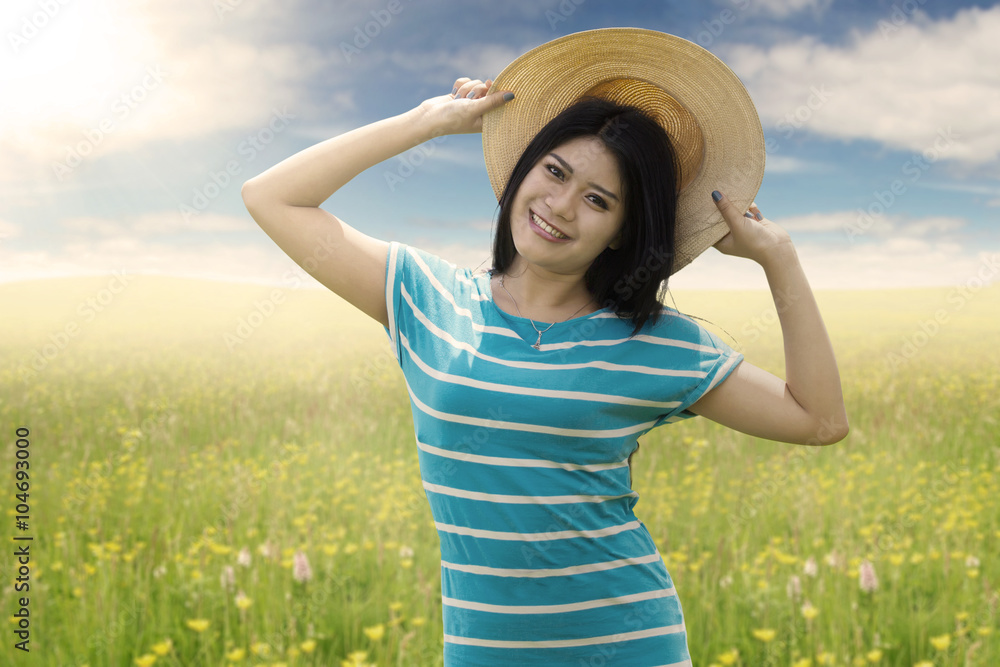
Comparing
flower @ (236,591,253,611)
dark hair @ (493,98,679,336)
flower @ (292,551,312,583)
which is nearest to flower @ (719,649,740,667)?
dark hair @ (493,98,679,336)

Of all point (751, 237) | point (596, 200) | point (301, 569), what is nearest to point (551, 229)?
point (596, 200)

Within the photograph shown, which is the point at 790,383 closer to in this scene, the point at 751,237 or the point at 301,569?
the point at 751,237

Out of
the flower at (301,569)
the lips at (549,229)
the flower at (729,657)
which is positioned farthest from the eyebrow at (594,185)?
the flower at (301,569)

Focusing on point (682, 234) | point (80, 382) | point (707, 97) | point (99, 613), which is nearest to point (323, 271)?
point (682, 234)

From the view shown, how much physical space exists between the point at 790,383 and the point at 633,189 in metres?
0.65

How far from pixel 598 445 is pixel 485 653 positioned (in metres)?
0.56

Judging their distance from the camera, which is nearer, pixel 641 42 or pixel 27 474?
pixel 641 42

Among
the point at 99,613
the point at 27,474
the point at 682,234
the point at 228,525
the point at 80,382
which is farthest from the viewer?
the point at 80,382

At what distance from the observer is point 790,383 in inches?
65.7

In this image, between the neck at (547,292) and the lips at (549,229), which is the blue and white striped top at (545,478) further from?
the lips at (549,229)

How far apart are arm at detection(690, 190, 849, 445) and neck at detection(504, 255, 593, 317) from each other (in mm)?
418

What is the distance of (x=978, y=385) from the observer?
21.6ft

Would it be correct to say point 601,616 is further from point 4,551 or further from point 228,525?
point 4,551

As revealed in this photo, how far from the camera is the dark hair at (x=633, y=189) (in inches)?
64.5
